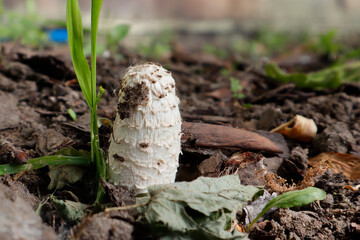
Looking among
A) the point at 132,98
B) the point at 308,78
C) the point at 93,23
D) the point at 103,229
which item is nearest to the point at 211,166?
the point at 132,98

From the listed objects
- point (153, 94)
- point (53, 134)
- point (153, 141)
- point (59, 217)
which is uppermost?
point (153, 94)

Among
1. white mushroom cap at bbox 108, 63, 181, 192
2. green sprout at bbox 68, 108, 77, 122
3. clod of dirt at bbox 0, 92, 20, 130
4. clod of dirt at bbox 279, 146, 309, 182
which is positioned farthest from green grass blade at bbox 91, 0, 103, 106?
clod of dirt at bbox 279, 146, 309, 182

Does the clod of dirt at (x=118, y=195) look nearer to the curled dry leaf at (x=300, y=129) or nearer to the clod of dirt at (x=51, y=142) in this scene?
the clod of dirt at (x=51, y=142)

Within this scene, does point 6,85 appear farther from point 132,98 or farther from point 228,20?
point 228,20

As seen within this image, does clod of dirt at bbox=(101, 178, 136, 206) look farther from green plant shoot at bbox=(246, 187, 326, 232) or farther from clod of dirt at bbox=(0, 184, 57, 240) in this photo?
green plant shoot at bbox=(246, 187, 326, 232)

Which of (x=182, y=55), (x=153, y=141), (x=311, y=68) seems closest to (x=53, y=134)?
(x=153, y=141)

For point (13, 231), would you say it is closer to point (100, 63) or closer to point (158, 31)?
point (100, 63)
